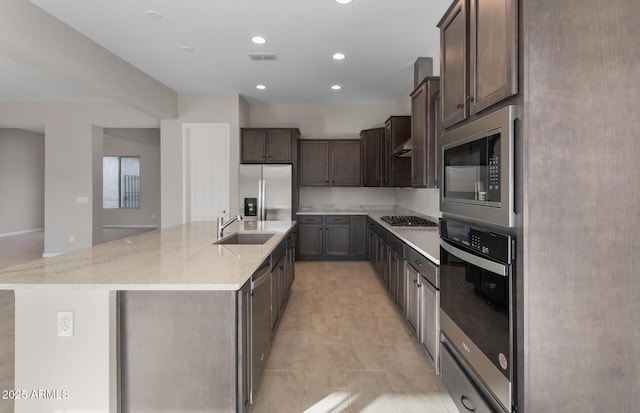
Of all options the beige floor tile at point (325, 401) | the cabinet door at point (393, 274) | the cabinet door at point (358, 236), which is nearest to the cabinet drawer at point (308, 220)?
the cabinet door at point (358, 236)

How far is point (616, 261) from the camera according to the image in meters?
1.21

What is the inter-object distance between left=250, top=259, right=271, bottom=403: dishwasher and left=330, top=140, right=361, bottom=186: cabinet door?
4057 millimetres

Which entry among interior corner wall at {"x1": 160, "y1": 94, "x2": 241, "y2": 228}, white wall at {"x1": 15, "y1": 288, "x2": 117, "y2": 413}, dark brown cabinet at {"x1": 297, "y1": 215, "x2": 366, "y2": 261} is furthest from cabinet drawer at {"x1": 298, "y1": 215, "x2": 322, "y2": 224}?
white wall at {"x1": 15, "y1": 288, "x2": 117, "y2": 413}

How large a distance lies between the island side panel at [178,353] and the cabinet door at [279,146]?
4.55 m

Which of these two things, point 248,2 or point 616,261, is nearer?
point 616,261

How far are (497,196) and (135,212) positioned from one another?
38.5ft

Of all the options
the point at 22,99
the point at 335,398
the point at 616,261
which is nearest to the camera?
the point at 616,261

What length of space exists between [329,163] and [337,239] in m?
1.39

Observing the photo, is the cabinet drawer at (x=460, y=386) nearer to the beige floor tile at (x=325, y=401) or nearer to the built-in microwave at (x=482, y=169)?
the beige floor tile at (x=325, y=401)

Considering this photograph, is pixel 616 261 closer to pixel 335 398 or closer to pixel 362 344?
pixel 335 398

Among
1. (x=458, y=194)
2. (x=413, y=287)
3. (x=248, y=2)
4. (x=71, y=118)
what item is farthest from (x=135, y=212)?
(x=458, y=194)

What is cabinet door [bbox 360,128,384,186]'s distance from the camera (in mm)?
5956

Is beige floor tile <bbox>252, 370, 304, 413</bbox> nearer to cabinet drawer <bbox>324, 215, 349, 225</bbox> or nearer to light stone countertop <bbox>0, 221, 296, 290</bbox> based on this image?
light stone countertop <bbox>0, 221, 296, 290</bbox>

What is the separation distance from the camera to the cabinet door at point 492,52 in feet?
4.17
